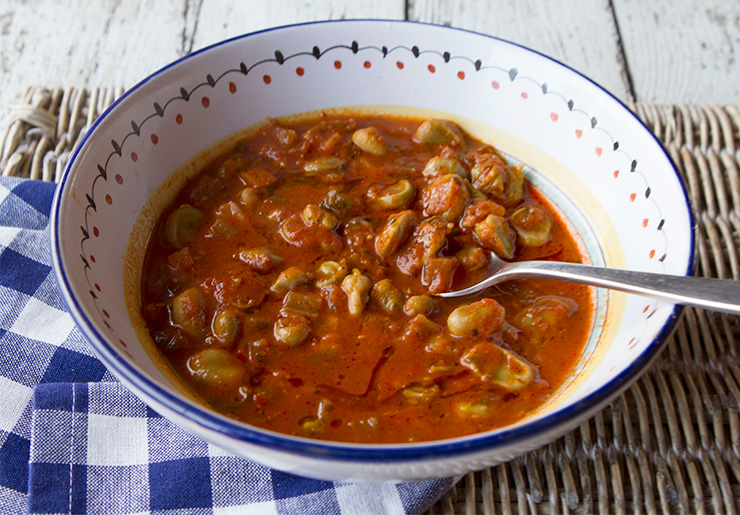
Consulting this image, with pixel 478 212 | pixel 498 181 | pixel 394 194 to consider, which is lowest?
pixel 394 194

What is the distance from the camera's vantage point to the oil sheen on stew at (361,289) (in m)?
1.95

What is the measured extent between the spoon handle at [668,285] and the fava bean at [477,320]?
0.71 feet

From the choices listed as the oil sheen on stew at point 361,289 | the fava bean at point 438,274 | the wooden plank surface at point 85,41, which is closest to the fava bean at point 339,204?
the oil sheen on stew at point 361,289

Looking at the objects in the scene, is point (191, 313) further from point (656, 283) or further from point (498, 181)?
point (656, 283)

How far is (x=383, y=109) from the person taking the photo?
2.87m

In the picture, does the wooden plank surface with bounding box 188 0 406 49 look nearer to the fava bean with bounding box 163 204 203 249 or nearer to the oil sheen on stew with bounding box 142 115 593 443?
the oil sheen on stew with bounding box 142 115 593 443

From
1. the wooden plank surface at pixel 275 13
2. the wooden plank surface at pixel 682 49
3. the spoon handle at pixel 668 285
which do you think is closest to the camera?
the spoon handle at pixel 668 285

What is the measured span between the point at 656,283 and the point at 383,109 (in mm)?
1474

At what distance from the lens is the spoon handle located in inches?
65.0

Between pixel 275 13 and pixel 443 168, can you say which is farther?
pixel 275 13

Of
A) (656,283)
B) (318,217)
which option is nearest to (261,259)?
(318,217)

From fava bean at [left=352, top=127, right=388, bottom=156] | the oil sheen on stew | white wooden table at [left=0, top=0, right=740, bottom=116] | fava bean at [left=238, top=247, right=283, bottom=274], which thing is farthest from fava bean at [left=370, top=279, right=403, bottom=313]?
white wooden table at [left=0, top=0, right=740, bottom=116]

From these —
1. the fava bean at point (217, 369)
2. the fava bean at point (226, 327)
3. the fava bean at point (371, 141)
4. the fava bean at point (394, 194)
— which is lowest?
the fava bean at point (217, 369)

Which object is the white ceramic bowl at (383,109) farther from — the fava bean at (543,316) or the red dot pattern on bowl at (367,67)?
the fava bean at (543,316)
